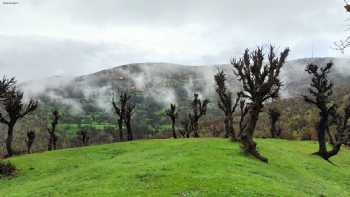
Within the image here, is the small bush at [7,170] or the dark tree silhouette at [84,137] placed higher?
the small bush at [7,170]

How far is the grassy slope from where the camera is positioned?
27.0 meters

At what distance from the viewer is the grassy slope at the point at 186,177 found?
2695cm

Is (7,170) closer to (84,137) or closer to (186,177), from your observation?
(186,177)

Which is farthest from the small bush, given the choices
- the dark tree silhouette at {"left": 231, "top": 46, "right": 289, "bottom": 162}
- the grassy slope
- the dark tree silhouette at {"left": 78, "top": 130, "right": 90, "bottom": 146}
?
the dark tree silhouette at {"left": 78, "top": 130, "right": 90, "bottom": 146}

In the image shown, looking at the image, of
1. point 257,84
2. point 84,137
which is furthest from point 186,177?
point 84,137

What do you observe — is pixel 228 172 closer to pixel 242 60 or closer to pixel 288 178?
pixel 288 178

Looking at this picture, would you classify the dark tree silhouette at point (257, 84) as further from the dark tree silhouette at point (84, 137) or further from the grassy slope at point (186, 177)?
the dark tree silhouette at point (84, 137)

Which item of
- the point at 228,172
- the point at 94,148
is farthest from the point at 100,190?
the point at 94,148

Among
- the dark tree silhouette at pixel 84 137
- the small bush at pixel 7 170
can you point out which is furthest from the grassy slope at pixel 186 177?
the dark tree silhouette at pixel 84 137

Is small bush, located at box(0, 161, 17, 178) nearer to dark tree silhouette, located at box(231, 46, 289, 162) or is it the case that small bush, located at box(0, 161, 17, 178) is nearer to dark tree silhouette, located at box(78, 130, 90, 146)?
dark tree silhouette, located at box(231, 46, 289, 162)

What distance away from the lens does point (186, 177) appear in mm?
30016

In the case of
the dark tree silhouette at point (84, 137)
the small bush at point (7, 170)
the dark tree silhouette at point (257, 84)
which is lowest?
the dark tree silhouette at point (84, 137)

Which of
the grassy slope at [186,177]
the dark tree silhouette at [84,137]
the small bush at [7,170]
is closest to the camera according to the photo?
the grassy slope at [186,177]

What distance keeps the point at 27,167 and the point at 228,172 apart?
26.6 m
